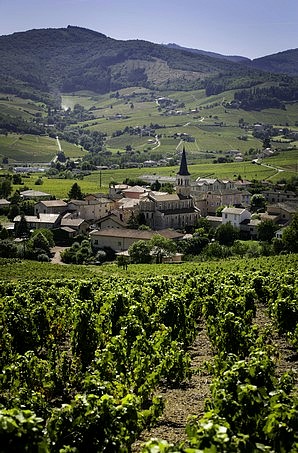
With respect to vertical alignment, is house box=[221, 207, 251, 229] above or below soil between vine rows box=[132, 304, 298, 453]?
below

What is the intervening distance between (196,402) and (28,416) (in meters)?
7.17

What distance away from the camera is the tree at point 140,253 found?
5994 cm

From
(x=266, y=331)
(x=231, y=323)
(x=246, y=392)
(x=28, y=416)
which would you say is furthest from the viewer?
(x=266, y=331)

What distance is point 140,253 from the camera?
59.9 meters

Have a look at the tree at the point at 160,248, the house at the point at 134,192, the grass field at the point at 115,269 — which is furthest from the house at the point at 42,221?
the grass field at the point at 115,269

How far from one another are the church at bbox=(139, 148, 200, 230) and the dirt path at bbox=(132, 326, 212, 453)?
215 feet

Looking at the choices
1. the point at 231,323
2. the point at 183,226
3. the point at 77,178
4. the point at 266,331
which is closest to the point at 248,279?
the point at 266,331

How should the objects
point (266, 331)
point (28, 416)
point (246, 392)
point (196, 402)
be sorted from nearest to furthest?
point (28, 416) < point (246, 392) < point (196, 402) < point (266, 331)

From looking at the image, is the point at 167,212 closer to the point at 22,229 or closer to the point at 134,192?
the point at 134,192

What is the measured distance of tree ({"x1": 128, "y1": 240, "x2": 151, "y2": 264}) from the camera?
59938 mm

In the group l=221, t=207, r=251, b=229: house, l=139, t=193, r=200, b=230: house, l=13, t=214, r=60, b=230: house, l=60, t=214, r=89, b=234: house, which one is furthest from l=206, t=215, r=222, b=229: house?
l=13, t=214, r=60, b=230: house

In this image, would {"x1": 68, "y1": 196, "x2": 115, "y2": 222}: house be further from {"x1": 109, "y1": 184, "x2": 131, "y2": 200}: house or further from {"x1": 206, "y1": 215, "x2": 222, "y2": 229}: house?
{"x1": 206, "y1": 215, "x2": 222, "y2": 229}: house

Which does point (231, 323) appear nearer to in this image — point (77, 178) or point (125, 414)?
point (125, 414)

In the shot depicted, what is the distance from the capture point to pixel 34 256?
2436 inches
